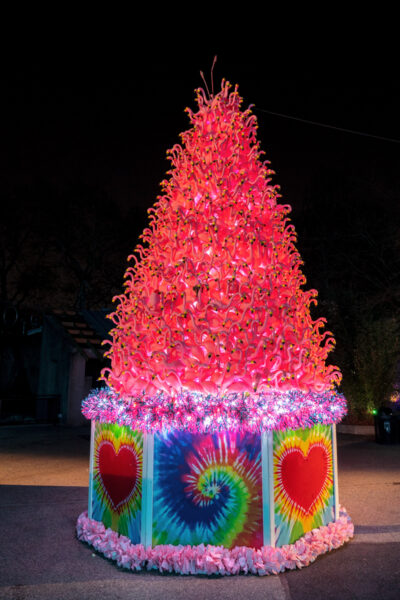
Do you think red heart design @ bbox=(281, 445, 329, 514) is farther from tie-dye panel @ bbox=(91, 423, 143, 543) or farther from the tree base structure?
tie-dye panel @ bbox=(91, 423, 143, 543)

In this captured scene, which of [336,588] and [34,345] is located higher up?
[34,345]

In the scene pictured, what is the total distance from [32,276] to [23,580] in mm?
25249

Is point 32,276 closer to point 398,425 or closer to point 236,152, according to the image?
point 398,425

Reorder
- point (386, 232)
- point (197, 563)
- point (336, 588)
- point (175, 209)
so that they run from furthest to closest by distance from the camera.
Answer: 1. point (386, 232)
2. point (175, 209)
3. point (197, 563)
4. point (336, 588)

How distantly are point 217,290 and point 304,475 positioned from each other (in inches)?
81.8

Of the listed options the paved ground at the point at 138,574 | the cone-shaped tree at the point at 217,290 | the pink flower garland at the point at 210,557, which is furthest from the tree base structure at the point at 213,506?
the cone-shaped tree at the point at 217,290

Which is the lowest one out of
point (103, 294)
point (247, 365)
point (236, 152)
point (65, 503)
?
point (65, 503)

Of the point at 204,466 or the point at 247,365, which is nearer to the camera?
the point at 204,466

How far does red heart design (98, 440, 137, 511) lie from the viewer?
436 cm

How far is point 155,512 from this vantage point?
408cm

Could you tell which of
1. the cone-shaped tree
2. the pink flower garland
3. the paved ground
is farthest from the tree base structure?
the cone-shaped tree

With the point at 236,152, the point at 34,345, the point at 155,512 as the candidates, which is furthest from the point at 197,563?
the point at 34,345

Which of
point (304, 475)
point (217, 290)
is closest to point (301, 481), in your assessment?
point (304, 475)

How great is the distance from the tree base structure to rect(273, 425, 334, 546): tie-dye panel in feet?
0.04
